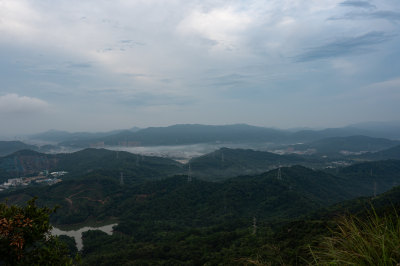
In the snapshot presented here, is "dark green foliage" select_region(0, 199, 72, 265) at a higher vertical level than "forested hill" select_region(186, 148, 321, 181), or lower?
higher

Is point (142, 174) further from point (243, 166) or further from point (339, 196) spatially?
Result: point (339, 196)

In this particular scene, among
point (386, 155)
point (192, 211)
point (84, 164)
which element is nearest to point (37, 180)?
point (84, 164)

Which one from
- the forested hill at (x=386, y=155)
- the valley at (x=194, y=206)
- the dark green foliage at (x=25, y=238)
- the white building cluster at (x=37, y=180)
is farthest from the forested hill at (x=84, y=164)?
the forested hill at (x=386, y=155)

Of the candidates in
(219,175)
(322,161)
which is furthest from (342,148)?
(219,175)

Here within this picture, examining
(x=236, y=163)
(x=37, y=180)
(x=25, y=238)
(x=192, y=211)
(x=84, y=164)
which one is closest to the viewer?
(x=25, y=238)

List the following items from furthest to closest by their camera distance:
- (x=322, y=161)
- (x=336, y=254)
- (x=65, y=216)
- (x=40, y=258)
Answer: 1. (x=322, y=161)
2. (x=65, y=216)
3. (x=40, y=258)
4. (x=336, y=254)

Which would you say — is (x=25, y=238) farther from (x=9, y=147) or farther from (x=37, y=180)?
(x=9, y=147)

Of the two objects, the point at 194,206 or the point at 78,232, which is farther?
the point at 194,206

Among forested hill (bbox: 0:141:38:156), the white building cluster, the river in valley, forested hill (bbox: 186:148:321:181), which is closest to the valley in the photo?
the river in valley

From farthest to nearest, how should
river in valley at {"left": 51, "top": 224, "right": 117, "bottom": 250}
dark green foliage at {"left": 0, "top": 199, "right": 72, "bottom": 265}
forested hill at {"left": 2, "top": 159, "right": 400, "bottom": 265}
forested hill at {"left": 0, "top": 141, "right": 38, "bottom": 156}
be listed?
forested hill at {"left": 0, "top": 141, "right": 38, "bottom": 156} → river in valley at {"left": 51, "top": 224, "right": 117, "bottom": 250} → forested hill at {"left": 2, "top": 159, "right": 400, "bottom": 265} → dark green foliage at {"left": 0, "top": 199, "right": 72, "bottom": 265}

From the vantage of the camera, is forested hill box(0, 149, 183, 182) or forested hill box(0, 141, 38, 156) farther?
forested hill box(0, 141, 38, 156)

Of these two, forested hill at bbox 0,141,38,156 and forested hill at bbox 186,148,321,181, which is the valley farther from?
forested hill at bbox 0,141,38,156
